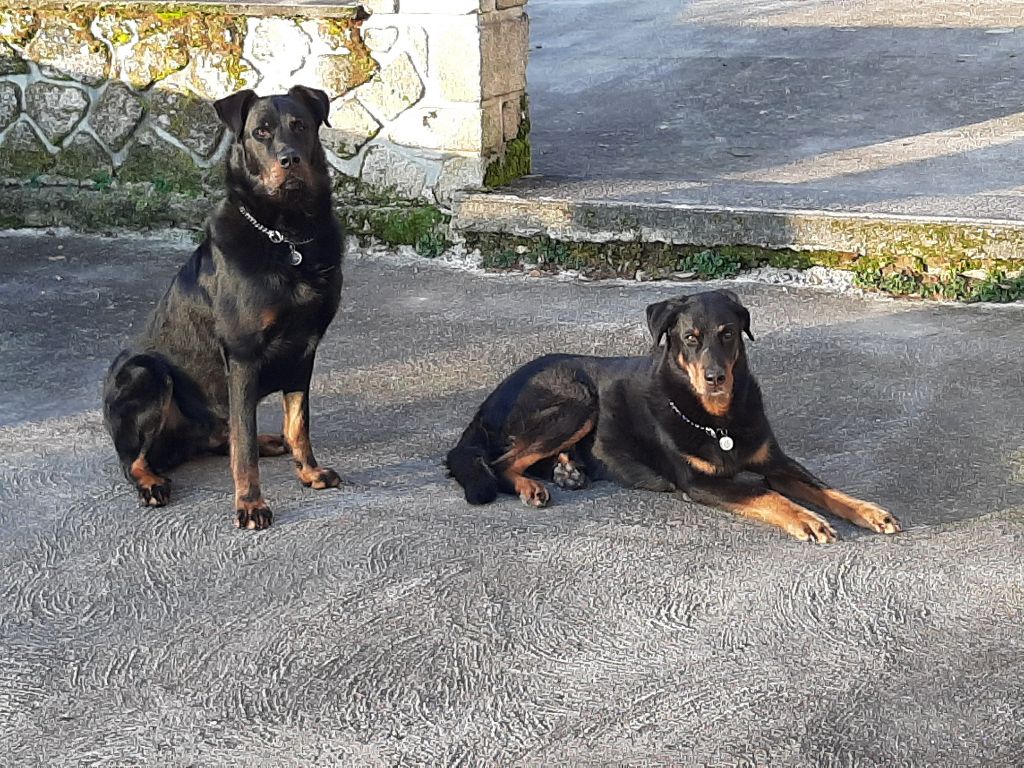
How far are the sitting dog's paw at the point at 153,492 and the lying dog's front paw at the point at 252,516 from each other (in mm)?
340

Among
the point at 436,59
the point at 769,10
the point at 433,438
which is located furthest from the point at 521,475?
the point at 769,10

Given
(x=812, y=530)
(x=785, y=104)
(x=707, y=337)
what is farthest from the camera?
(x=785, y=104)

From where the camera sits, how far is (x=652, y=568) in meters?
4.36

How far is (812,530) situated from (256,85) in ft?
16.0

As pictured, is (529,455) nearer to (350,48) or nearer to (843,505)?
(843,505)

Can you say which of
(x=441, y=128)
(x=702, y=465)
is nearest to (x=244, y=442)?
(x=702, y=465)

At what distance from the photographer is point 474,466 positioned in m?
4.97

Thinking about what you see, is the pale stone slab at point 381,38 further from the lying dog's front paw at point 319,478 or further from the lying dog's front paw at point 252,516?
the lying dog's front paw at point 252,516

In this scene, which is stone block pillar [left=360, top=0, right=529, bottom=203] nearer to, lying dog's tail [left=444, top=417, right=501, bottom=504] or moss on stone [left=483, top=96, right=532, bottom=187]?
moss on stone [left=483, top=96, right=532, bottom=187]

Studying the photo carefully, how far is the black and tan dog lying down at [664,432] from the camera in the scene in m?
4.59

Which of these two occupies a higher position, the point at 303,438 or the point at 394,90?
the point at 394,90

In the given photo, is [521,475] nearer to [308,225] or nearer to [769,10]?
[308,225]

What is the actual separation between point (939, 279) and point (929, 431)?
180 cm

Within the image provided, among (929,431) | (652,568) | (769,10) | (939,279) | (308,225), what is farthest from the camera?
(769,10)
